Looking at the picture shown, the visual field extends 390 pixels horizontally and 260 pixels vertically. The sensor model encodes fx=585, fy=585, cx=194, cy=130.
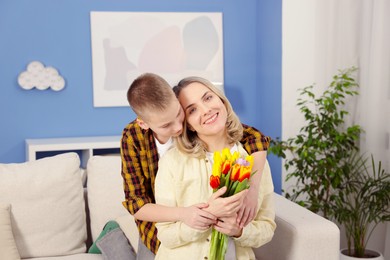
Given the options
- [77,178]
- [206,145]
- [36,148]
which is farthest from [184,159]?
[36,148]

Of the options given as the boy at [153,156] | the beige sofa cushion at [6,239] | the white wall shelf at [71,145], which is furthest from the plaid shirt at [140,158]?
the white wall shelf at [71,145]

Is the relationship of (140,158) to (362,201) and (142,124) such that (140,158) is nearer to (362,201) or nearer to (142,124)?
(142,124)

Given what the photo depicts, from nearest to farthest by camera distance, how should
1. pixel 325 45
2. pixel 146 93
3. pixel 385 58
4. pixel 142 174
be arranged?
pixel 146 93
pixel 142 174
pixel 385 58
pixel 325 45

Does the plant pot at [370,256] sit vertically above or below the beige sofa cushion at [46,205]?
below

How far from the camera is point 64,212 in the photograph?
2.64 metres

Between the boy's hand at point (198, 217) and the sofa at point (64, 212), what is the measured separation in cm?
55

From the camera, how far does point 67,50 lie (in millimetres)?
4766

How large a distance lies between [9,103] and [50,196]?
7.43ft

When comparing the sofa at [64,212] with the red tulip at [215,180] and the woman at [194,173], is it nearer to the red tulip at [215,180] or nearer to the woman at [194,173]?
the woman at [194,173]

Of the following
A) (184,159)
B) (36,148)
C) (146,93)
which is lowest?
(36,148)

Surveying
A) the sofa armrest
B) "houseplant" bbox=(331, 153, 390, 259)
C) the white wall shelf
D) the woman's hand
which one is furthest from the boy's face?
the white wall shelf

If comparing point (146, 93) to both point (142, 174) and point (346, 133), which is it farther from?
point (346, 133)

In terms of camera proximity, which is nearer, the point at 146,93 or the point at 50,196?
the point at 146,93

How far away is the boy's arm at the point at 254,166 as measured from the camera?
191cm
